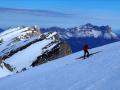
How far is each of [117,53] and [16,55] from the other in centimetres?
4321

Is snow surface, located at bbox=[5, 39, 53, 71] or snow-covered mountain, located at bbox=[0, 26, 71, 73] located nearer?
snow-covered mountain, located at bbox=[0, 26, 71, 73]

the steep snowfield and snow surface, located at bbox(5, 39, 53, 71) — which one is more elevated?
the steep snowfield

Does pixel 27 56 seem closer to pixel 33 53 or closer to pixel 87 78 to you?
pixel 33 53

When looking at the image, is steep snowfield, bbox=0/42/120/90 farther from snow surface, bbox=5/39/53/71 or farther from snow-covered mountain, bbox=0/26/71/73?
snow surface, bbox=5/39/53/71

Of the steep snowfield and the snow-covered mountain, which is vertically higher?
the steep snowfield

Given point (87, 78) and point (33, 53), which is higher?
point (87, 78)

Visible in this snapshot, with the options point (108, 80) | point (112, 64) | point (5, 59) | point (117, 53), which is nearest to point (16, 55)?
point (5, 59)

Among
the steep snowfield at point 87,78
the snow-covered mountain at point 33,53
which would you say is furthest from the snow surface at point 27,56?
the steep snowfield at point 87,78

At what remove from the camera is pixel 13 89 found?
108 feet

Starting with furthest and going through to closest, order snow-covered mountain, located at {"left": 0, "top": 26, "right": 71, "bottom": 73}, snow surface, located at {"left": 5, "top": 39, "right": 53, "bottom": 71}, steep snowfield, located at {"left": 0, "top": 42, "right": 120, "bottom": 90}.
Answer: snow surface, located at {"left": 5, "top": 39, "right": 53, "bottom": 71}, snow-covered mountain, located at {"left": 0, "top": 26, "right": 71, "bottom": 73}, steep snowfield, located at {"left": 0, "top": 42, "right": 120, "bottom": 90}

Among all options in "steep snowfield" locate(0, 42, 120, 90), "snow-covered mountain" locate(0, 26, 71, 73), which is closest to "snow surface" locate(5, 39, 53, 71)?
"snow-covered mountain" locate(0, 26, 71, 73)

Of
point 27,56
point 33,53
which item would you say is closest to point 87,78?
point 27,56

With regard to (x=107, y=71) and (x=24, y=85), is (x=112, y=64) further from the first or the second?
(x=24, y=85)

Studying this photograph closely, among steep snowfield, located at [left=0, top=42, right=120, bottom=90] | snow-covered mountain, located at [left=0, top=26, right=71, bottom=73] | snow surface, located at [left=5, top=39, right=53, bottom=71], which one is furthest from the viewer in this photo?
snow surface, located at [left=5, top=39, right=53, bottom=71]
